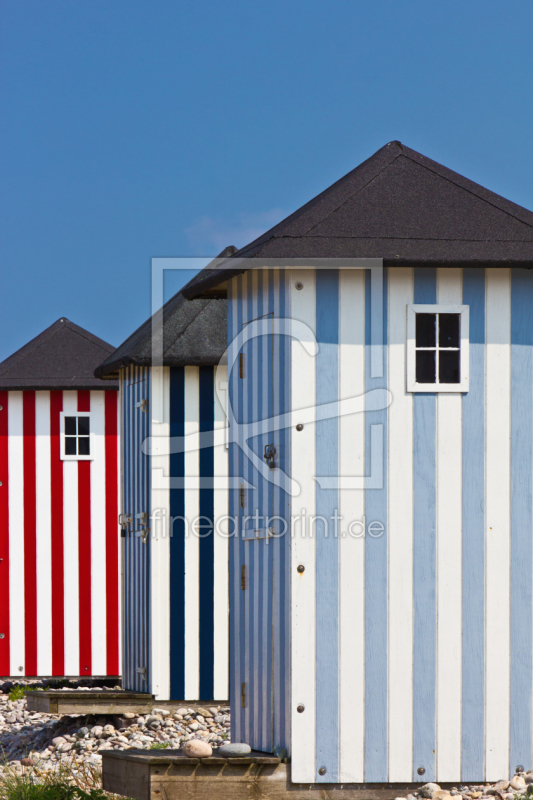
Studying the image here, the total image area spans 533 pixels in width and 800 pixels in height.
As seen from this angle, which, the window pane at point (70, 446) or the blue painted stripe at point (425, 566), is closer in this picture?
the blue painted stripe at point (425, 566)

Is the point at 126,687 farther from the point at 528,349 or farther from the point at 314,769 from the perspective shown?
the point at 528,349

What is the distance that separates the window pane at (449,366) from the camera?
641 cm

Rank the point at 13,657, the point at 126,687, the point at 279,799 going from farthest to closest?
the point at 13,657 → the point at 126,687 → the point at 279,799

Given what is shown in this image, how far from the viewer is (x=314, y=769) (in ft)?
20.1

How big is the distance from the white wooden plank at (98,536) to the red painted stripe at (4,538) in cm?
105

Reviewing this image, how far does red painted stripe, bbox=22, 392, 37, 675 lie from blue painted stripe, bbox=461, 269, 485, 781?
313 inches

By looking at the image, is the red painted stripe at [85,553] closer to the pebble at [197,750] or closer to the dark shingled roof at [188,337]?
the dark shingled roof at [188,337]

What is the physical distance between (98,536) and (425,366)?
7704 millimetres

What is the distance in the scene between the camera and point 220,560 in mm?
10117

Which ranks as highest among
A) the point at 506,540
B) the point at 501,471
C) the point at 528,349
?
the point at 528,349

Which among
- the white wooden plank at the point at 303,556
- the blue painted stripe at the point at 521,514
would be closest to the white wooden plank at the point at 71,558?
the white wooden plank at the point at 303,556

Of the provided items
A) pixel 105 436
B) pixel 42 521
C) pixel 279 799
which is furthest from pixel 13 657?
pixel 279 799

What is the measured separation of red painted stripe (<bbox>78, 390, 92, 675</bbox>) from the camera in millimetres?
13023

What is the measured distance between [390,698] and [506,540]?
1.17 m
